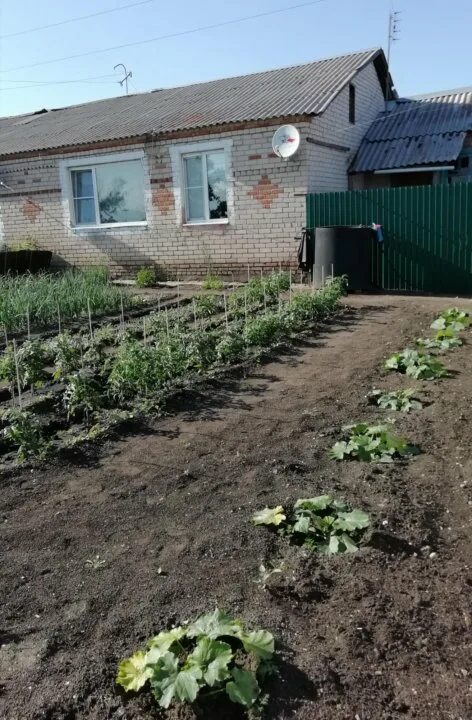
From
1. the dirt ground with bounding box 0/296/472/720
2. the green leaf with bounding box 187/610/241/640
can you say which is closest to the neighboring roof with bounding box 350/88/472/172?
the dirt ground with bounding box 0/296/472/720

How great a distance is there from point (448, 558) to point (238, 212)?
35.1 feet

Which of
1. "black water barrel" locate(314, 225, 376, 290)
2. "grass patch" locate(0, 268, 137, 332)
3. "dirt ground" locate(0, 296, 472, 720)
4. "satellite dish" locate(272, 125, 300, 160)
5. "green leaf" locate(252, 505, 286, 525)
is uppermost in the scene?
"satellite dish" locate(272, 125, 300, 160)

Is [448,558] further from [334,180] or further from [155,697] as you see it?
[334,180]

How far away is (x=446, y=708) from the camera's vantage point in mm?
1889

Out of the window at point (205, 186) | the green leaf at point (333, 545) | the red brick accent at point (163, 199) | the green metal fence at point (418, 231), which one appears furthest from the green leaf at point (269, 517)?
the red brick accent at point (163, 199)

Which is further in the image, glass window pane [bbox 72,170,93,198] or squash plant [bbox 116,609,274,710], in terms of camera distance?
glass window pane [bbox 72,170,93,198]

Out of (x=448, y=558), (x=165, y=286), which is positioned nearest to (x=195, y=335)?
(x=448, y=558)

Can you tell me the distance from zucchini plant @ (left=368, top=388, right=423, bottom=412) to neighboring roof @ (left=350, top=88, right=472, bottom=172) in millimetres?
10928

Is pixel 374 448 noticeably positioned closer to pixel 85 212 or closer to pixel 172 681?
pixel 172 681

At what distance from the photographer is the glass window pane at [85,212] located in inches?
575

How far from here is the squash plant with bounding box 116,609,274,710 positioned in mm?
1882

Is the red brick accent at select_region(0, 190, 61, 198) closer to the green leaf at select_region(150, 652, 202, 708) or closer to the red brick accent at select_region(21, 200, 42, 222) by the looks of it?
the red brick accent at select_region(21, 200, 42, 222)

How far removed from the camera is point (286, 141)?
38.0 ft

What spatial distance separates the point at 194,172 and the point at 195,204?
67 cm
